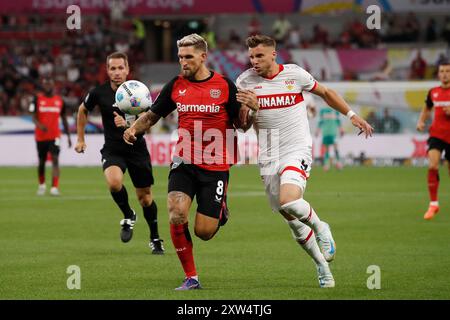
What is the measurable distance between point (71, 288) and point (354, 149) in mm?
26097

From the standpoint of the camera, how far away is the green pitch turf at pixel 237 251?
9.36m

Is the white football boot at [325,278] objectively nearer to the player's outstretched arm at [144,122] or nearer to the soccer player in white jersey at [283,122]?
the soccer player in white jersey at [283,122]

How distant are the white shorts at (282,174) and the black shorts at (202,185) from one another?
54 centimetres

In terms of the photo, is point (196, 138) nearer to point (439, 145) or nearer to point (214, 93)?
point (214, 93)

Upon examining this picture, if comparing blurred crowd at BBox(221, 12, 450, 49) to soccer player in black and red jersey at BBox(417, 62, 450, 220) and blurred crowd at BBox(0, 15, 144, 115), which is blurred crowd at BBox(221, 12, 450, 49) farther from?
soccer player in black and red jersey at BBox(417, 62, 450, 220)

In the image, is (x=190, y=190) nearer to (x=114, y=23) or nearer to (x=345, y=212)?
(x=345, y=212)

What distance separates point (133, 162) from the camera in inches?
514

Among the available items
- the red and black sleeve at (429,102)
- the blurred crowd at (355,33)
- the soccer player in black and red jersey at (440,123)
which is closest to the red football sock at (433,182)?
the soccer player in black and red jersey at (440,123)

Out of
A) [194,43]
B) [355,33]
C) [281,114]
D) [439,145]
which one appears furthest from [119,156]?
[355,33]

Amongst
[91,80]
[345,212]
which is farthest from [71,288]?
[91,80]

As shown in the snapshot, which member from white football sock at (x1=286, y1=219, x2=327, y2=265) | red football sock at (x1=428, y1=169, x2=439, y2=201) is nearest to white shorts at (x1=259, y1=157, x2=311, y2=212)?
white football sock at (x1=286, y1=219, x2=327, y2=265)

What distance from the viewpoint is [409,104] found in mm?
36750

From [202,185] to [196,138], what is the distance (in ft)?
1.54

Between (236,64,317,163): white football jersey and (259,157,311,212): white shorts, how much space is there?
8 cm
